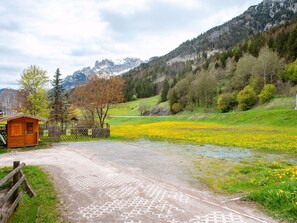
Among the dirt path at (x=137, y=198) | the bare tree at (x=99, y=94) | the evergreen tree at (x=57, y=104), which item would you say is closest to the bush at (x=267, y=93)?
the bare tree at (x=99, y=94)

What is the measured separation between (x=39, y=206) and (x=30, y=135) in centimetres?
1786

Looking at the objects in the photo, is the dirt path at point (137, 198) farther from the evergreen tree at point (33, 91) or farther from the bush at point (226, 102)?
the bush at point (226, 102)

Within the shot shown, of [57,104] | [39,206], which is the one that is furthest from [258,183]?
[57,104]

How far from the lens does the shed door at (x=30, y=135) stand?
74.4ft

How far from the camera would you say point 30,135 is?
22.9m

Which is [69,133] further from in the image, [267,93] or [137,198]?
[267,93]

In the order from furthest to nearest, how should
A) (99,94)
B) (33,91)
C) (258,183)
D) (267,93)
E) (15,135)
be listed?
(267,93) → (33,91) → (99,94) → (15,135) → (258,183)

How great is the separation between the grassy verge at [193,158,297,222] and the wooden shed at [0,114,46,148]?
17145mm

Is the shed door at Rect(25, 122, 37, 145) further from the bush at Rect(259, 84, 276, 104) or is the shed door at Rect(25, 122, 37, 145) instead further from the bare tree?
the bush at Rect(259, 84, 276, 104)

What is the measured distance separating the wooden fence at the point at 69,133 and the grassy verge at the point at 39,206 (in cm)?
1811

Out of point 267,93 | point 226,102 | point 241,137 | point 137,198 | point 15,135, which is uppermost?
point 267,93

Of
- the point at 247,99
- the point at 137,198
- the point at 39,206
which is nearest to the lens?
the point at 39,206

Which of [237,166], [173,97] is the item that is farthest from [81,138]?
[173,97]

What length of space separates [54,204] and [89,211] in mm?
1454
